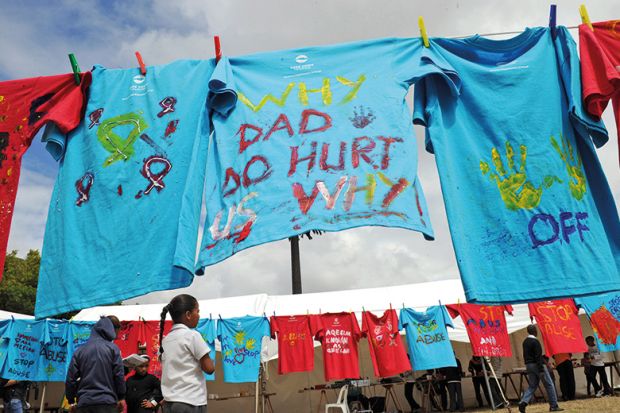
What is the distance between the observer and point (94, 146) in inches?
128

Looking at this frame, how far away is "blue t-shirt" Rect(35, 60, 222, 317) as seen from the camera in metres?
2.91

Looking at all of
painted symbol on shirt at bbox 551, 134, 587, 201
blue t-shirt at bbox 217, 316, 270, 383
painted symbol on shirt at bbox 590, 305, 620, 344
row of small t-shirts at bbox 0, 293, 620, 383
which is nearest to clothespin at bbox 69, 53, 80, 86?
painted symbol on shirt at bbox 551, 134, 587, 201

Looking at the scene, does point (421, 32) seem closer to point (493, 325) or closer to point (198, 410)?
point (198, 410)

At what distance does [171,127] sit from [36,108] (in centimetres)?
96

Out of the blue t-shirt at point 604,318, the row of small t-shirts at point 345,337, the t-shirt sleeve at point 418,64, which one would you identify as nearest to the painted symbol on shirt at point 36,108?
the t-shirt sleeve at point 418,64

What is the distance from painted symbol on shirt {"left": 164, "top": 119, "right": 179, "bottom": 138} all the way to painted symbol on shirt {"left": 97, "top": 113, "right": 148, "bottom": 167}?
0.14 meters

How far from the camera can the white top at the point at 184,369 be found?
9.53ft

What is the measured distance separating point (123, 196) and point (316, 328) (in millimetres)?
8109

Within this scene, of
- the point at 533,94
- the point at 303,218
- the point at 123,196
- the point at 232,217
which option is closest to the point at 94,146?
the point at 123,196

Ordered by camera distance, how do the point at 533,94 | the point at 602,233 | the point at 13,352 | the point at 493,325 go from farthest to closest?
the point at 493,325
the point at 13,352
the point at 533,94
the point at 602,233

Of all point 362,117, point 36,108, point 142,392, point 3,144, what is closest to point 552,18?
point 362,117

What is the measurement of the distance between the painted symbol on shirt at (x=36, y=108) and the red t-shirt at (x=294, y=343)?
25.9ft

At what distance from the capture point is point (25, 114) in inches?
137

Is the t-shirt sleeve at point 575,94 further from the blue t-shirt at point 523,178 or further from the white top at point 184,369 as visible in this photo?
the white top at point 184,369
